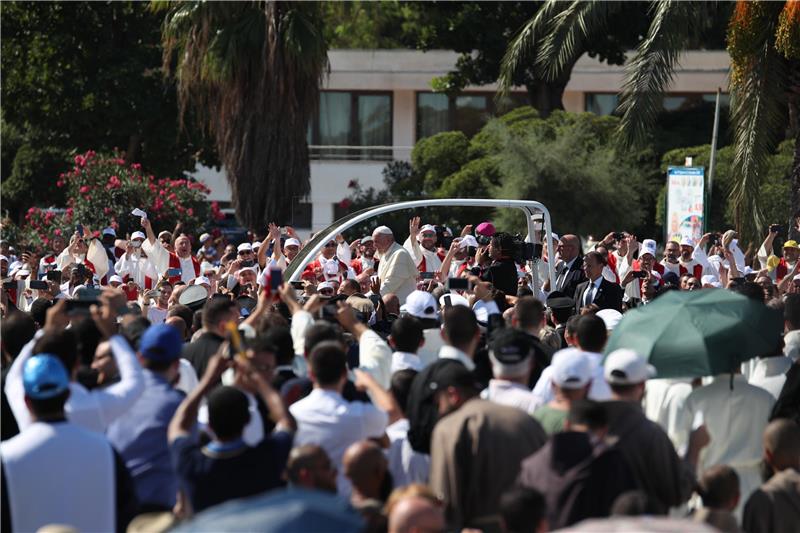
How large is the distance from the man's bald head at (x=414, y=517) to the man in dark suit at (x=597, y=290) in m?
7.10

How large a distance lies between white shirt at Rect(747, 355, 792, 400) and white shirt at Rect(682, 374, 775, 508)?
81 centimetres

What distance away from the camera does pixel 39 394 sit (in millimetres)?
5633

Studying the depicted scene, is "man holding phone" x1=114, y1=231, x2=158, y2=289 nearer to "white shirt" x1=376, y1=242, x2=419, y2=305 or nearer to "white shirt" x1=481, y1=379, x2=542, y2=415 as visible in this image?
"white shirt" x1=376, y1=242, x2=419, y2=305

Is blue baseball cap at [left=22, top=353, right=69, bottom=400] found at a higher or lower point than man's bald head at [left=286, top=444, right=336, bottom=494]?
higher

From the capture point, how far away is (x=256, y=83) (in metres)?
24.0

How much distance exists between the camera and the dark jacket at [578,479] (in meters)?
5.36

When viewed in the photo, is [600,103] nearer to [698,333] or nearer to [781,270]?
[781,270]

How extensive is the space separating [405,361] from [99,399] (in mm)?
1944

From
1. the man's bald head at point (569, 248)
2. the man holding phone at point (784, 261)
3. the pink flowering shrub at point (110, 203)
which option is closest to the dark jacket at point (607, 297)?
the man's bald head at point (569, 248)

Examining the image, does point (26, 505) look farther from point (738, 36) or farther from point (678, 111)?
point (678, 111)

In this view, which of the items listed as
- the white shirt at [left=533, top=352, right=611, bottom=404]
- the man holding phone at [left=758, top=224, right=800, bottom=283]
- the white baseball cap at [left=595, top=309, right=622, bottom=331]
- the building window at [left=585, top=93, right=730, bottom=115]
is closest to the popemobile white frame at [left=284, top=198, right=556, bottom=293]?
the white baseball cap at [left=595, top=309, right=622, bottom=331]

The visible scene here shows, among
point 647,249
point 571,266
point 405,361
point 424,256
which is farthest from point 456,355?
point 647,249

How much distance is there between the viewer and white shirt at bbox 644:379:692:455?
682 cm

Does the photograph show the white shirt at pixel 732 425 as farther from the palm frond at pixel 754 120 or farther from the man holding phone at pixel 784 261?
the palm frond at pixel 754 120
